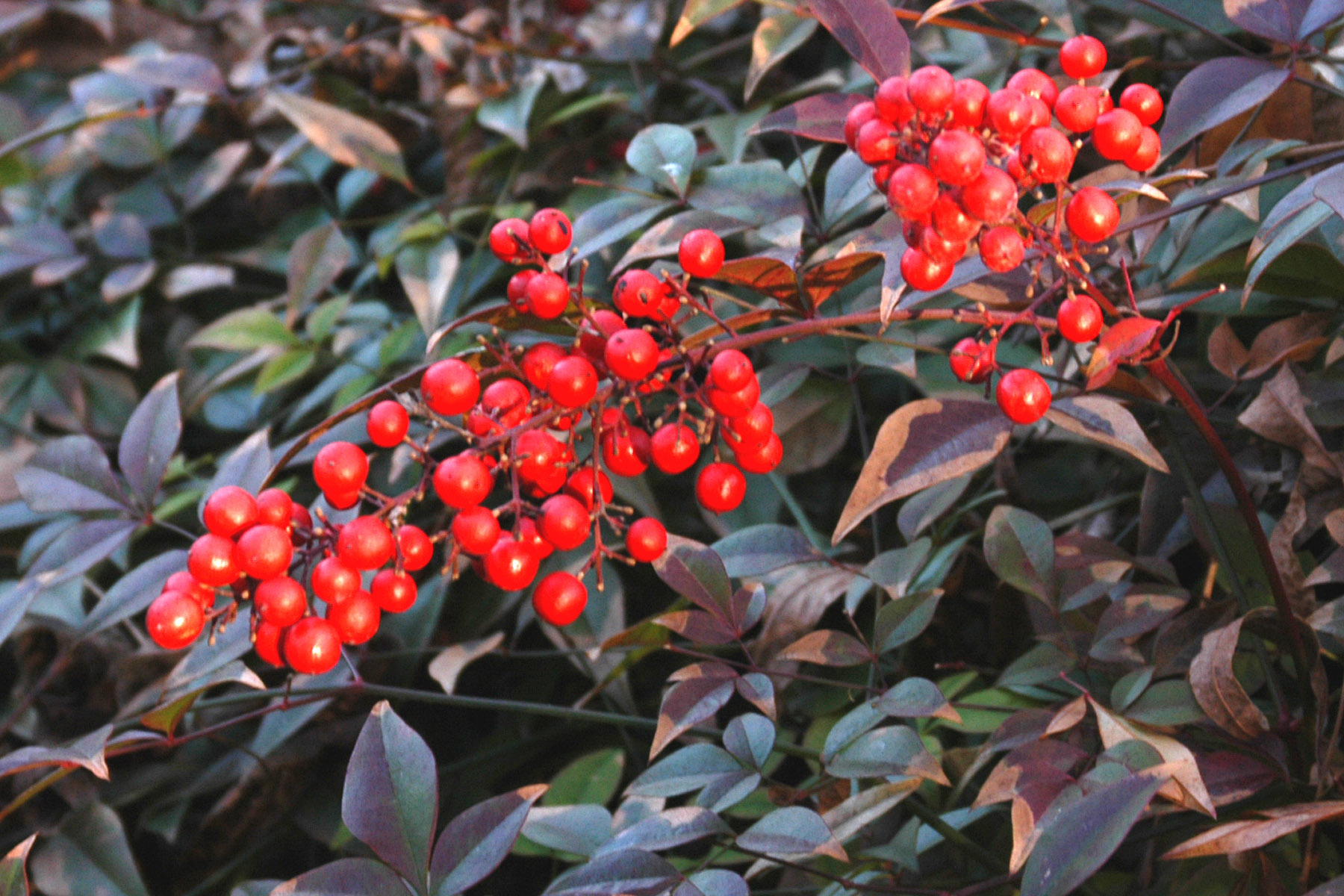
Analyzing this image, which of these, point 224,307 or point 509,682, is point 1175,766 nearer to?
point 509,682

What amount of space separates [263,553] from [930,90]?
0.42m

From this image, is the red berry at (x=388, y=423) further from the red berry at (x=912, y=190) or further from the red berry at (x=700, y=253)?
the red berry at (x=912, y=190)

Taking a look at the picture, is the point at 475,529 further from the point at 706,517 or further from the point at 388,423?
the point at 706,517

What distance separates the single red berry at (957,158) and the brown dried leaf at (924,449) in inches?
6.9

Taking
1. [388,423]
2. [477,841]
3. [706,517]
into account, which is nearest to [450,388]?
[388,423]

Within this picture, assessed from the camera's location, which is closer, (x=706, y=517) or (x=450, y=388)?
(x=450, y=388)

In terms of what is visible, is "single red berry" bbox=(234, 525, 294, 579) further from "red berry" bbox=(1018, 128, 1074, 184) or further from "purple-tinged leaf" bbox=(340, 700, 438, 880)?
"red berry" bbox=(1018, 128, 1074, 184)

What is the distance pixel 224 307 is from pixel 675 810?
1198mm

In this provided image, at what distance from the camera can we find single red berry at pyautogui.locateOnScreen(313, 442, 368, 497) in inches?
23.9

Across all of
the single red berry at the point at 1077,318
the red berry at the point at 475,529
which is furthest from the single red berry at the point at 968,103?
the red berry at the point at 475,529

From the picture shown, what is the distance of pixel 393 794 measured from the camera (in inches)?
23.9

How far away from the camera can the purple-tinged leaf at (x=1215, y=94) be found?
26.5 inches

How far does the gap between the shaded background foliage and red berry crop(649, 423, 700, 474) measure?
0.10 metres

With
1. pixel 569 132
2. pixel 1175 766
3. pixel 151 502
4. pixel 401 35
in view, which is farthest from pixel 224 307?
pixel 1175 766
